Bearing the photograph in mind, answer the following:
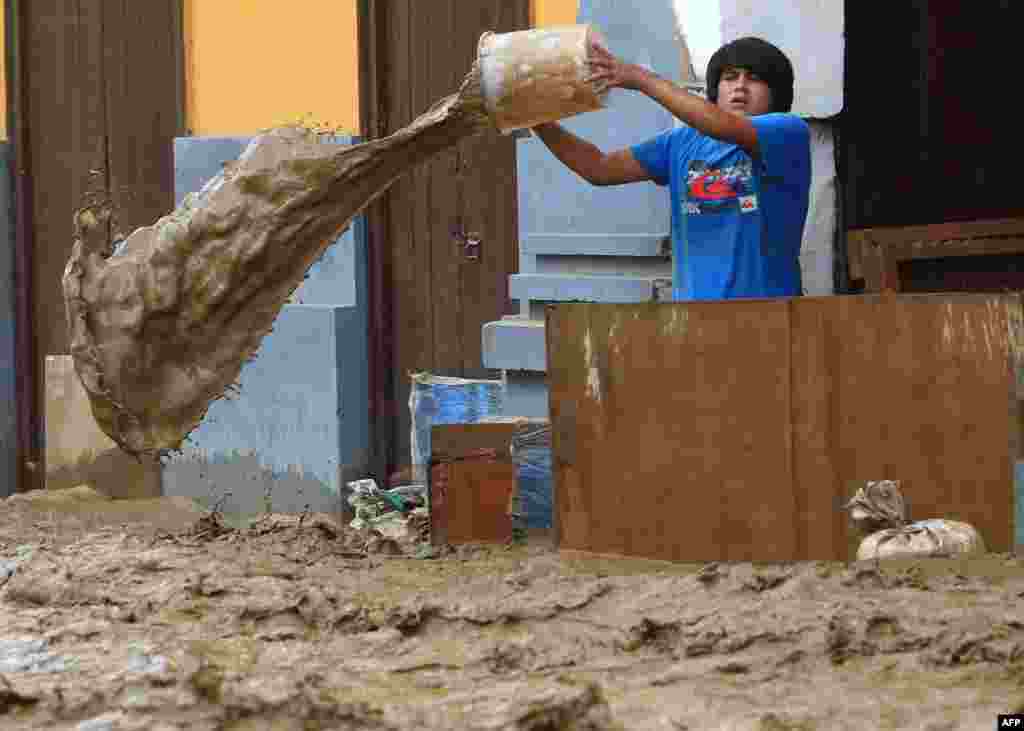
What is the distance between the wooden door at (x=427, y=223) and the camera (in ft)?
23.8

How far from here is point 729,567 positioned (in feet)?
13.7

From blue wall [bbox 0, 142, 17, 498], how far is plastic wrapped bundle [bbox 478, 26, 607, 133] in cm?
484

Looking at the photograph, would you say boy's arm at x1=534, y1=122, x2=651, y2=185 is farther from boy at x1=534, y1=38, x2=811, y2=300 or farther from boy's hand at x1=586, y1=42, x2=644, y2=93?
boy's hand at x1=586, y1=42, x2=644, y2=93

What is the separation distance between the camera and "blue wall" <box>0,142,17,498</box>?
8.98 meters

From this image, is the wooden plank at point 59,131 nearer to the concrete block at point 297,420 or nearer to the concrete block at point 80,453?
the concrete block at point 80,453

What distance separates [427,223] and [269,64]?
3.32 ft

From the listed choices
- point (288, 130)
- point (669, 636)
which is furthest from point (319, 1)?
point (669, 636)

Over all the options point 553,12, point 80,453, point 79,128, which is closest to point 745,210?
point 553,12

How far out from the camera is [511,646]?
3492mm

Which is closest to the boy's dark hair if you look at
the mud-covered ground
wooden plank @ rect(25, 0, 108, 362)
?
the mud-covered ground

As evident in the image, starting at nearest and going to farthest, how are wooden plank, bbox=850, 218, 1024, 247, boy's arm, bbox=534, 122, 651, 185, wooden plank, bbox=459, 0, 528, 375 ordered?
boy's arm, bbox=534, 122, 651, 185 < wooden plank, bbox=850, 218, 1024, 247 < wooden plank, bbox=459, 0, 528, 375

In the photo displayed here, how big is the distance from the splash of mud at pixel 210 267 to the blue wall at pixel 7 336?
395 cm

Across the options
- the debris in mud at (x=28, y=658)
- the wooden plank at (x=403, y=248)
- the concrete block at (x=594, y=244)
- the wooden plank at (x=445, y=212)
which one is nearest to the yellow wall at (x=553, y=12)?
the wooden plank at (x=445, y=212)

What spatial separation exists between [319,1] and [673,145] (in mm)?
2879
